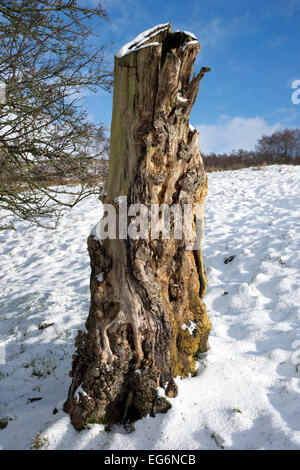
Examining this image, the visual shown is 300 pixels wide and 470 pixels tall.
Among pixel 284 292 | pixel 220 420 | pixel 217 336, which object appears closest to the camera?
pixel 220 420

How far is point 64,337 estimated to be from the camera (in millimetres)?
3770

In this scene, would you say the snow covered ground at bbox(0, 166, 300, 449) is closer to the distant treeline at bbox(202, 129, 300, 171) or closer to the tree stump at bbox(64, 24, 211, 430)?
the tree stump at bbox(64, 24, 211, 430)

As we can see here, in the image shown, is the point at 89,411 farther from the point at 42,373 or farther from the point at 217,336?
the point at 217,336

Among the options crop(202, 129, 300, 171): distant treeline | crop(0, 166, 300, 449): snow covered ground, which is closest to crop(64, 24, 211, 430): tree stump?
crop(0, 166, 300, 449): snow covered ground

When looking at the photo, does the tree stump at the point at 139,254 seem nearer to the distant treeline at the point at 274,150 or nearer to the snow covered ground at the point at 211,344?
the snow covered ground at the point at 211,344

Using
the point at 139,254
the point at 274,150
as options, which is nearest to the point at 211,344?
the point at 139,254

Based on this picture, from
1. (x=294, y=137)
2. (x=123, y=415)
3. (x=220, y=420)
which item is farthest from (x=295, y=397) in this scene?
(x=294, y=137)

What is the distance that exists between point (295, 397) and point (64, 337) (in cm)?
269

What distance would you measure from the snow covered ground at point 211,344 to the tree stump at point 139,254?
200 millimetres

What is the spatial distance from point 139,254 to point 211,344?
157 cm

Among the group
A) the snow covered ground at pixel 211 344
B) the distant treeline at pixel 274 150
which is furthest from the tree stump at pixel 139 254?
the distant treeline at pixel 274 150

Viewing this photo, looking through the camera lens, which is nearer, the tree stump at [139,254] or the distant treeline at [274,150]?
the tree stump at [139,254]

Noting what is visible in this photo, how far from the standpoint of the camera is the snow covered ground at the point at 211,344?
6.71 feet

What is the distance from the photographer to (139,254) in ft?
7.27
